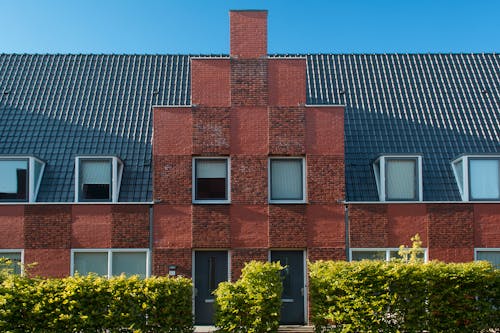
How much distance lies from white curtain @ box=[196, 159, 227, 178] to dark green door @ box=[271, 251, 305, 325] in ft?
9.26

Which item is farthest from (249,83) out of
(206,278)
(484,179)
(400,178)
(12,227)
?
(12,227)

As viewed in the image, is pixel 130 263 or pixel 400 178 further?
pixel 400 178

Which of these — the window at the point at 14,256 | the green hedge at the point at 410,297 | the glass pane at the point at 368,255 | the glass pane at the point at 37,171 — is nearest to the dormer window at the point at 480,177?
the glass pane at the point at 368,255

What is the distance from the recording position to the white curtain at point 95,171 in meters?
20.0

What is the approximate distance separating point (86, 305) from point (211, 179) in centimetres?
591

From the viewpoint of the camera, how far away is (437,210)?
1973 cm

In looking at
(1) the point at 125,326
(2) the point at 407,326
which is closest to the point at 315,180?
(2) the point at 407,326

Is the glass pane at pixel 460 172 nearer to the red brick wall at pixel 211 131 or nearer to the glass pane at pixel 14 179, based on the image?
the red brick wall at pixel 211 131

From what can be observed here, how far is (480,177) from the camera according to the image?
20.3 m

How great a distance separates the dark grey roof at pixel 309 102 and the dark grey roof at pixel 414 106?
0.04m

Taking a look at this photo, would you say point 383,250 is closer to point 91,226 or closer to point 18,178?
point 91,226

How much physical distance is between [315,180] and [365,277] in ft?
13.9

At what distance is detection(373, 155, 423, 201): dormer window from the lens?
787 inches

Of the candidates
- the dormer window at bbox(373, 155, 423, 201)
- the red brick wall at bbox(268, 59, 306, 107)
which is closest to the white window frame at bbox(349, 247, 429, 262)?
the dormer window at bbox(373, 155, 423, 201)
